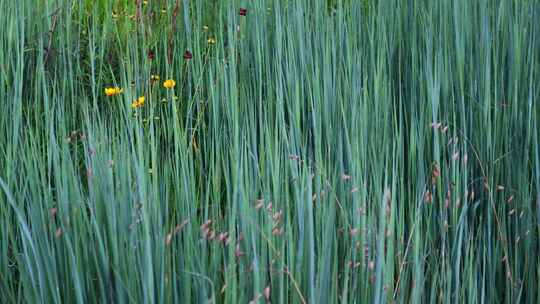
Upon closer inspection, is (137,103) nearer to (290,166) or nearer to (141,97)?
(141,97)

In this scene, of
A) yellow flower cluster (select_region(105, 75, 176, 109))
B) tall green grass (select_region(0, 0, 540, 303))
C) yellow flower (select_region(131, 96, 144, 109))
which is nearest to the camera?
tall green grass (select_region(0, 0, 540, 303))

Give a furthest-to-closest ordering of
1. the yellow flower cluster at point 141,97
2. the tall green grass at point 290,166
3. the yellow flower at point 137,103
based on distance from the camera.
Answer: the yellow flower cluster at point 141,97 < the yellow flower at point 137,103 < the tall green grass at point 290,166

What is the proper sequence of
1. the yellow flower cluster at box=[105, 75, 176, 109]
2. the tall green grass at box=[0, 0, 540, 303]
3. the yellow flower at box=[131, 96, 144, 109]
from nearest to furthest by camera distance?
the tall green grass at box=[0, 0, 540, 303]
the yellow flower at box=[131, 96, 144, 109]
the yellow flower cluster at box=[105, 75, 176, 109]

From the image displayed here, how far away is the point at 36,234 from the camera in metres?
1.35

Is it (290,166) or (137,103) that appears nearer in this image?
(290,166)

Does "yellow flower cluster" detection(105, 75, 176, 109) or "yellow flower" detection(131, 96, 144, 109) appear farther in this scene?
"yellow flower cluster" detection(105, 75, 176, 109)

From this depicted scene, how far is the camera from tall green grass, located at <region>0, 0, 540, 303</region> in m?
1.27

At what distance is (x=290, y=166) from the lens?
4.66 ft

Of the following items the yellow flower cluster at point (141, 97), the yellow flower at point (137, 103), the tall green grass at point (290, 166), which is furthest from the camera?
the yellow flower cluster at point (141, 97)

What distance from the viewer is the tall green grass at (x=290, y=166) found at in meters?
1.27

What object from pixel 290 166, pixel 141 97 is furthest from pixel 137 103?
Answer: pixel 290 166

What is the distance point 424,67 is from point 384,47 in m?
0.14

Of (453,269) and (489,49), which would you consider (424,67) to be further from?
(453,269)

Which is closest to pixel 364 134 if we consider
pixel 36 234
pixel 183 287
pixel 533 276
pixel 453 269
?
pixel 453 269
